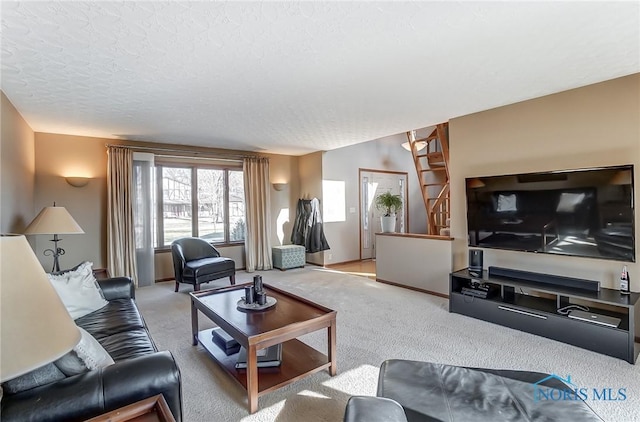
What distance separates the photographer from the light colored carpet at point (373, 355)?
1.99m

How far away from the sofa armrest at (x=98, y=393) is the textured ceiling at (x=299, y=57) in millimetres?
1811

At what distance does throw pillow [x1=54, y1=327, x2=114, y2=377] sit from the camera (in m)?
1.35

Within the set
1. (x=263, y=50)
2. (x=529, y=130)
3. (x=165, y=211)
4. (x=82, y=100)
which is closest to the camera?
(x=263, y=50)

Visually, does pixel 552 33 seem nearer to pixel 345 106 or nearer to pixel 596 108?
pixel 596 108

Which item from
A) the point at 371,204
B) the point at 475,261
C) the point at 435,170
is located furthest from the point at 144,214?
the point at 435,170

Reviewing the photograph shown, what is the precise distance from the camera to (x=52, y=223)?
3477 mm

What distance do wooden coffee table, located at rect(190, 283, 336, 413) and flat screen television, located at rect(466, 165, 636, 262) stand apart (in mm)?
2247

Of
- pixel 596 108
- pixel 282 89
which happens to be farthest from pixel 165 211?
pixel 596 108

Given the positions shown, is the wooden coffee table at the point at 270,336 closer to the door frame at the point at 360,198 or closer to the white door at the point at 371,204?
the door frame at the point at 360,198

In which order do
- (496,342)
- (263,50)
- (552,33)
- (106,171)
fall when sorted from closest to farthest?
1. (552,33)
2. (263,50)
3. (496,342)
4. (106,171)

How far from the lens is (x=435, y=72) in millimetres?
2645

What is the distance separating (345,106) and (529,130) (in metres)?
1.97

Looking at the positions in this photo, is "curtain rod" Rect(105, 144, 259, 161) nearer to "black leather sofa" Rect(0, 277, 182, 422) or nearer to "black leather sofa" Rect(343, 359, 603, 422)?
"black leather sofa" Rect(0, 277, 182, 422)

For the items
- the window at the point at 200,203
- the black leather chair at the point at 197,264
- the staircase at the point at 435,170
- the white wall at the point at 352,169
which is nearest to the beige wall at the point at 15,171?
the window at the point at 200,203
